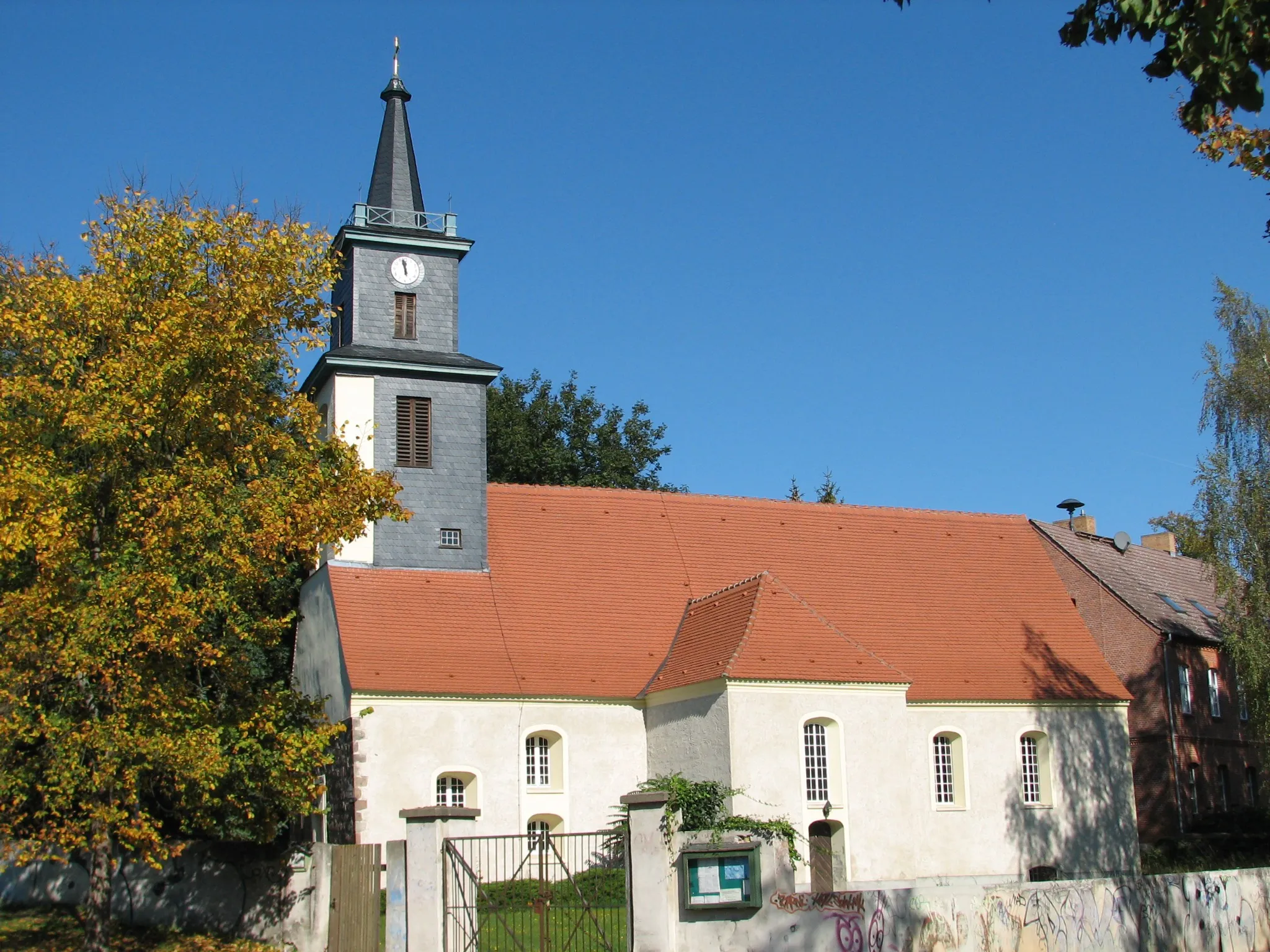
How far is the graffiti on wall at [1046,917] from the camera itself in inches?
587

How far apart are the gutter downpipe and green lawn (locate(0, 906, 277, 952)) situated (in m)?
21.1

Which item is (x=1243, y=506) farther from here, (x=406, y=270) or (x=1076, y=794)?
(x=406, y=270)

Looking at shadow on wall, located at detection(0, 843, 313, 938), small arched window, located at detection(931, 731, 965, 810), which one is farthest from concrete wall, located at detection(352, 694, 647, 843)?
small arched window, located at detection(931, 731, 965, 810)

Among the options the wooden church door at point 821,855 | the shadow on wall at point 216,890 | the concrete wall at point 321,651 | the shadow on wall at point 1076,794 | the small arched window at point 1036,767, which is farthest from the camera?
the small arched window at point 1036,767

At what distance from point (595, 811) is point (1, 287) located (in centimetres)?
1497

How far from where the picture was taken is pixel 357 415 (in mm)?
28156

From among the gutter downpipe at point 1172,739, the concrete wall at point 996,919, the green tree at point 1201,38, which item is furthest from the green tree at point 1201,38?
the gutter downpipe at point 1172,739

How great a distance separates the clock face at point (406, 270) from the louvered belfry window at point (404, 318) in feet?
1.00

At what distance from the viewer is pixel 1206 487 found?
27.5 meters

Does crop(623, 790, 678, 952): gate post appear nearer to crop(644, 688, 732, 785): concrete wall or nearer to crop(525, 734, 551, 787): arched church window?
crop(644, 688, 732, 785): concrete wall

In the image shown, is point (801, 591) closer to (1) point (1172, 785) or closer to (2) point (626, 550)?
(2) point (626, 550)

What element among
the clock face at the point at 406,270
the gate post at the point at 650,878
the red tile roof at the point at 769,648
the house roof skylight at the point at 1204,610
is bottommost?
the gate post at the point at 650,878

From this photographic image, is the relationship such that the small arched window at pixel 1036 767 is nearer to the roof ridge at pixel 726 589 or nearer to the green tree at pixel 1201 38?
the roof ridge at pixel 726 589

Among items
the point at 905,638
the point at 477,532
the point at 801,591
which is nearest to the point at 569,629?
the point at 477,532
